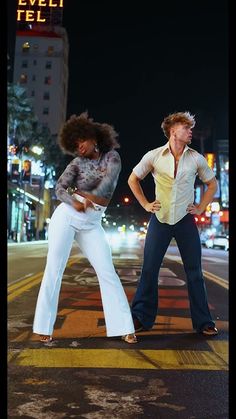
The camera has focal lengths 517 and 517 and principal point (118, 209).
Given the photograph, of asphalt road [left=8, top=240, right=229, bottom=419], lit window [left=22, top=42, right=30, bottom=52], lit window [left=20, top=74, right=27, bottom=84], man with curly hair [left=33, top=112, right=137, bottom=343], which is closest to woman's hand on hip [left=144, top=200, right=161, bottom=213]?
man with curly hair [left=33, top=112, right=137, bottom=343]

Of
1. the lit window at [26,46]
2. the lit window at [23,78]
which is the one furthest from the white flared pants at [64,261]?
the lit window at [26,46]

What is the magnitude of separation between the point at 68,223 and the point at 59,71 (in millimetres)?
106523

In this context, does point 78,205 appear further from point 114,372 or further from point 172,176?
point 114,372

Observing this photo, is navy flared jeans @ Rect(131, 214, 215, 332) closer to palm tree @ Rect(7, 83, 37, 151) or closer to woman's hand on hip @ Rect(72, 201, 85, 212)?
woman's hand on hip @ Rect(72, 201, 85, 212)

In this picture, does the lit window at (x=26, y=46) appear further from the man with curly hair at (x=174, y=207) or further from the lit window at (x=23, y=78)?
the man with curly hair at (x=174, y=207)

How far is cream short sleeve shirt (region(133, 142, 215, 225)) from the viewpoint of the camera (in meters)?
4.62

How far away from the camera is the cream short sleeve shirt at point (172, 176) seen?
462 centimetres

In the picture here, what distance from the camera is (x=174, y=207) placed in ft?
15.3

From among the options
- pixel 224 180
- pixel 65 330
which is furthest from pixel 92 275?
pixel 224 180

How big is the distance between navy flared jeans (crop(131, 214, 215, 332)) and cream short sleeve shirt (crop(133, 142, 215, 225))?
106mm

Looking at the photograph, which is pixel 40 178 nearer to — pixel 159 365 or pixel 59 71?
pixel 59 71

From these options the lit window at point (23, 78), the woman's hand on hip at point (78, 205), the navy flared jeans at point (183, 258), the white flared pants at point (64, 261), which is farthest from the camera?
the lit window at point (23, 78)

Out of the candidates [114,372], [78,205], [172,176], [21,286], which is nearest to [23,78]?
[21,286]

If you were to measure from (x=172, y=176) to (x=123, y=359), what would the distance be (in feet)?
5.44
